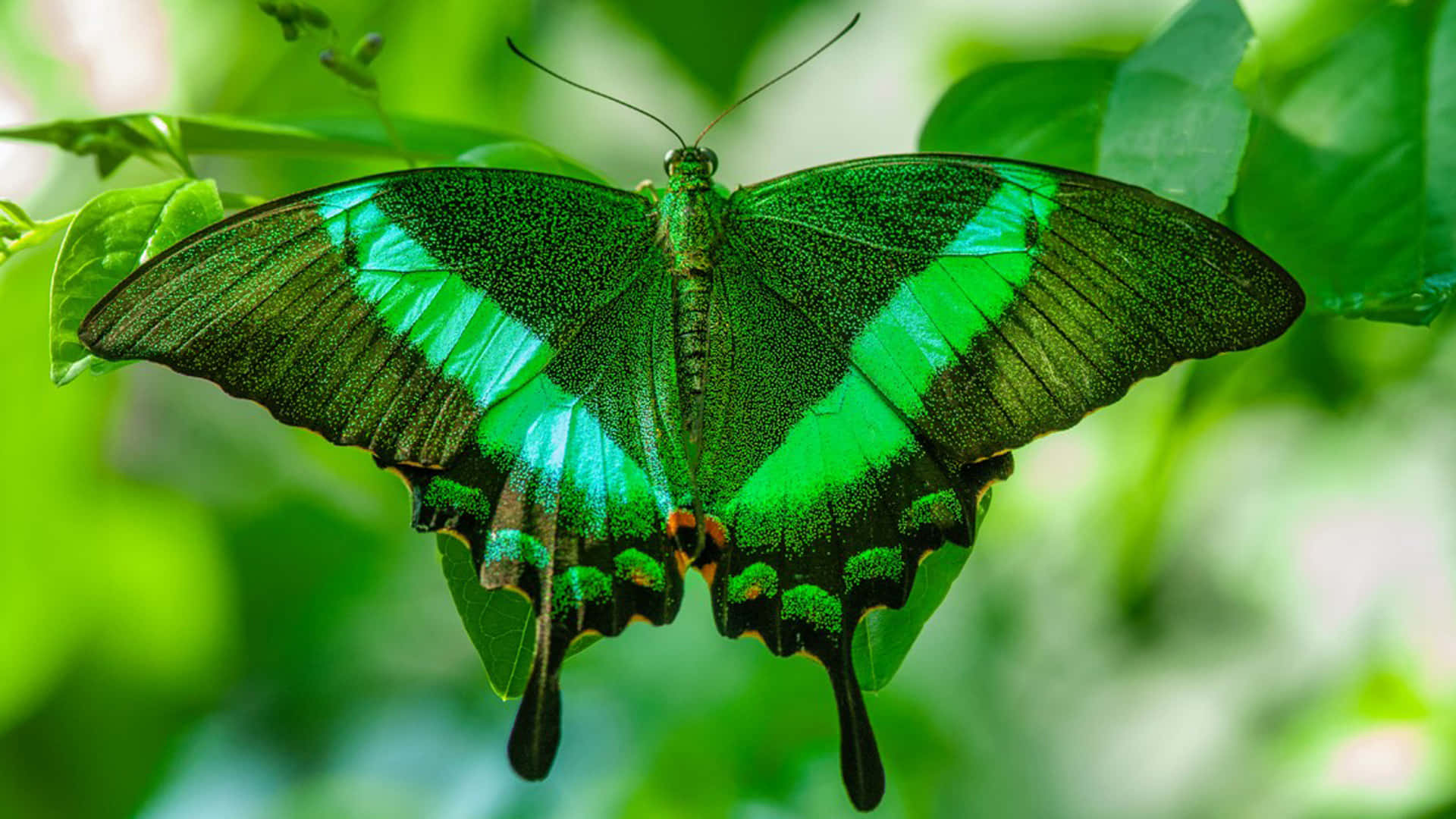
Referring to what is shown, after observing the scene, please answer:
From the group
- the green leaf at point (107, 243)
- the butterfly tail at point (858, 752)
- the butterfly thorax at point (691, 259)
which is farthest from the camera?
the butterfly thorax at point (691, 259)

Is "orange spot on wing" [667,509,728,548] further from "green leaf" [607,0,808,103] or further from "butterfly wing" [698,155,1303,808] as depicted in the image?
"green leaf" [607,0,808,103]

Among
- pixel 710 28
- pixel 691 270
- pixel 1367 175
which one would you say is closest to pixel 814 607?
pixel 691 270

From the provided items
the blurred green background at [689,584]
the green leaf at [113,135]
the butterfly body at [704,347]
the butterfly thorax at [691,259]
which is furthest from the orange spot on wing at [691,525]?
the blurred green background at [689,584]

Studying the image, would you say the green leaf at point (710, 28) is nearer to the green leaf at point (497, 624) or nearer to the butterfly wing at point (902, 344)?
the butterfly wing at point (902, 344)

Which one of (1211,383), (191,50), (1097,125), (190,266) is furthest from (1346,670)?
(191,50)

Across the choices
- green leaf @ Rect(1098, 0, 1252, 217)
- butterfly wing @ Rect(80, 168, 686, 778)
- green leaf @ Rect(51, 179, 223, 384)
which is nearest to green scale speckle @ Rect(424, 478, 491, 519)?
butterfly wing @ Rect(80, 168, 686, 778)
